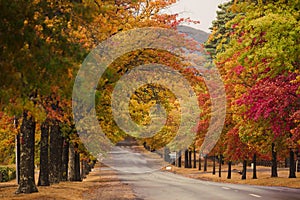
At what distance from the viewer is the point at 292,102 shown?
86.8 ft

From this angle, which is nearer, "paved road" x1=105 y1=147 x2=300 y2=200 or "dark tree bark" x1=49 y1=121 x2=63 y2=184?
"paved road" x1=105 y1=147 x2=300 y2=200

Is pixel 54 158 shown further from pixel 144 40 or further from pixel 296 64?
pixel 296 64

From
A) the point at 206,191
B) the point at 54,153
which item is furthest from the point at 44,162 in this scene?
the point at 206,191

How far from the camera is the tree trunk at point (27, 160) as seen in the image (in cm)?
2222

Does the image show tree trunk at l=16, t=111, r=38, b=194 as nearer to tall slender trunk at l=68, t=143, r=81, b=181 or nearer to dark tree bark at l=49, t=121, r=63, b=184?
dark tree bark at l=49, t=121, r=63, b=184

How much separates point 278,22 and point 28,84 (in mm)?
11769

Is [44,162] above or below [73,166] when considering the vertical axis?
above

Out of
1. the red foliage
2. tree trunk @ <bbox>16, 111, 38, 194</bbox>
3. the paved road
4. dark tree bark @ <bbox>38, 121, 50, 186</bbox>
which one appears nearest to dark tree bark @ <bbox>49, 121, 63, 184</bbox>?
dark tree bark @ <bbox>38, 121, 50, 186</bbox>

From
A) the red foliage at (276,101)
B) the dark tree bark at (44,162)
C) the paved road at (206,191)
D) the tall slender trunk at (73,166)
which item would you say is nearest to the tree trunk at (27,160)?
the dark tree bark at (44,162)

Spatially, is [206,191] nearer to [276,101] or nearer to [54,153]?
[276,101]

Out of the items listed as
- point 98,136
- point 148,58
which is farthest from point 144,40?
point 98,136

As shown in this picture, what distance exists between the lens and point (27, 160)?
2258 cm

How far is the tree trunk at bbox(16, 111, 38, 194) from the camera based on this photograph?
2222 centimetres

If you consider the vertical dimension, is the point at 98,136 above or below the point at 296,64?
below
